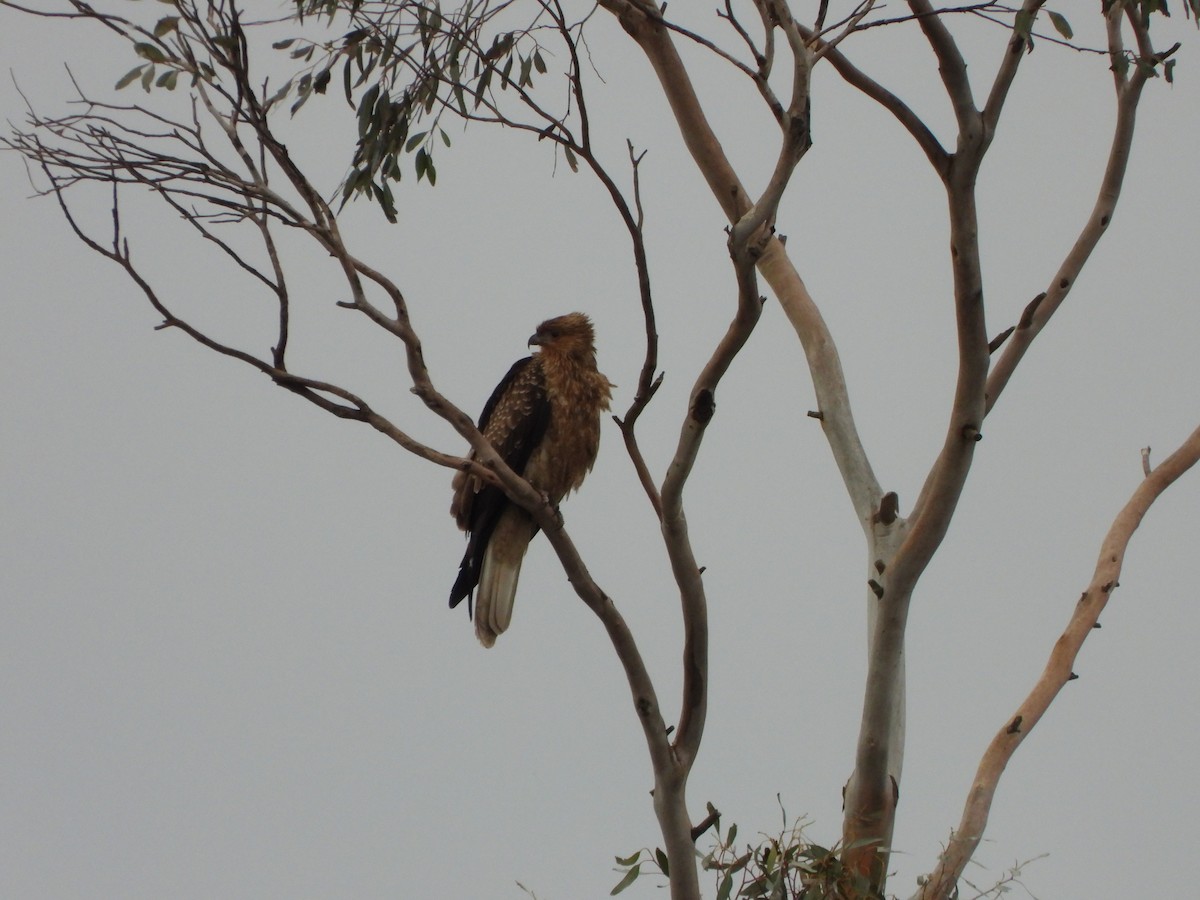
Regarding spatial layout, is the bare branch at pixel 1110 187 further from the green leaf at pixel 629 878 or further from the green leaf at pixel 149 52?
the green leaf at pixel 149 52

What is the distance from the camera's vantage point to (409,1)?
3725 mm

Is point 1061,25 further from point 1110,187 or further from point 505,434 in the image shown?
point 505,434

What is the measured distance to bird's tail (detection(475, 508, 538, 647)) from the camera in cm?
483

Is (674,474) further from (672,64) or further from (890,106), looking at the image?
(672,64)

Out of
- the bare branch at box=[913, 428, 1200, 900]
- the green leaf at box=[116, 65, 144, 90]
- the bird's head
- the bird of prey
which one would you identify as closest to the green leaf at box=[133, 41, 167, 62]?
the green leaf at box=[116, 65, 144, 90]

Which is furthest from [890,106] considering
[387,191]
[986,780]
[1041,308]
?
[986,780]

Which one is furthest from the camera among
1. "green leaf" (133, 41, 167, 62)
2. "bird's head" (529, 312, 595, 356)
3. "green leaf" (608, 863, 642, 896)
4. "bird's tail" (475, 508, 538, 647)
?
"bird's head" (529, 312, 595, 356)

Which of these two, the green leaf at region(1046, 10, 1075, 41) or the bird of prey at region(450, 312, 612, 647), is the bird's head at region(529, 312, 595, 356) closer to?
the bird of prey at region(450, 312, 612, 647)

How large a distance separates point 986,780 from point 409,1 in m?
2.77

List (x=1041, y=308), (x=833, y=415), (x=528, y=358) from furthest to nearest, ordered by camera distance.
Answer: (x=528, y=358) < (x=833, y=415) < (x=1041, y=308)

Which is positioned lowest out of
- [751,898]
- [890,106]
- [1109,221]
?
[751,898]

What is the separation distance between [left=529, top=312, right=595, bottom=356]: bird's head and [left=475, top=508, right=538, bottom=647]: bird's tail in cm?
72

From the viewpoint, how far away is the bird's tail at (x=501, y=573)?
4.83 meters

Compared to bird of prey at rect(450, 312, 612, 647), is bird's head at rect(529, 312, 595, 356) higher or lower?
higher
